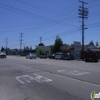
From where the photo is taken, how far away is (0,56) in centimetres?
6819

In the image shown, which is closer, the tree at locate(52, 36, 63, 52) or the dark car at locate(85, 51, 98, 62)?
the dark car at locate(85, 51, 98, 62)

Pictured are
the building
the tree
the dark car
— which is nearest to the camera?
the dark car

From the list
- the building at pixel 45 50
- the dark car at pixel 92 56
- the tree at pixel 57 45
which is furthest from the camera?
the building at pixel 45 50

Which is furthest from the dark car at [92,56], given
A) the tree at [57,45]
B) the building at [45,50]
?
the building at [45,50]

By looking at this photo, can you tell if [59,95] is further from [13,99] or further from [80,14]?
[80,14]

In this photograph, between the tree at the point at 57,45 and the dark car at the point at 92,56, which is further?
the tree at the point at 57,45

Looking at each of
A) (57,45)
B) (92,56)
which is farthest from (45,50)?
(92,56)

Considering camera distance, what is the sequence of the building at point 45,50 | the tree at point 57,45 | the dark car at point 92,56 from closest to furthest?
the dark car at point 92,56 < the tree at point 57,45 < the building at point 45,50

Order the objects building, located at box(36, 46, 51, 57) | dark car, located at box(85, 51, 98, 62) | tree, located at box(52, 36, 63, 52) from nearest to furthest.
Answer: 1. dark car, located at box(85, 51, 98, 62)
2. tree, located at box(52, 36, 63, 52)
3. building, located at box(36, 46, 51, 57)

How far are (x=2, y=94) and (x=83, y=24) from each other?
4483 cm

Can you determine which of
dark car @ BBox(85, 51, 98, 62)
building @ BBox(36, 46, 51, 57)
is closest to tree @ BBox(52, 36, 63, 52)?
building @ BBox(36, 46, 51, 57)

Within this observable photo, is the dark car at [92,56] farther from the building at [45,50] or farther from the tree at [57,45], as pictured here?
the building at [45,50]

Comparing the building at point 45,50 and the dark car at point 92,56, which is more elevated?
the building at point 45,50

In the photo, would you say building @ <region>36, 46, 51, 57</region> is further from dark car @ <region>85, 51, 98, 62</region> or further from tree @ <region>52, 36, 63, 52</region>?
dark car @ <region>85, 51, 98, 62</region>
